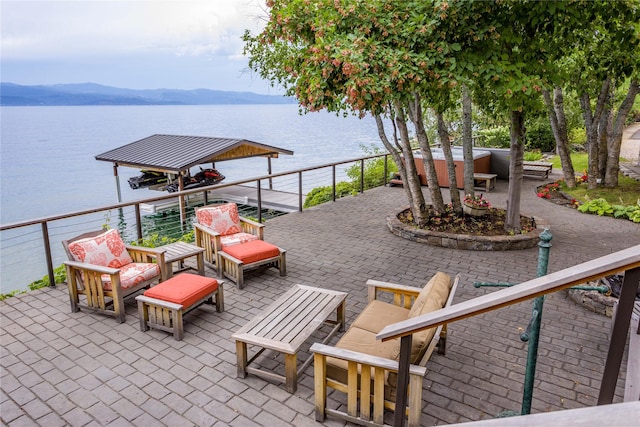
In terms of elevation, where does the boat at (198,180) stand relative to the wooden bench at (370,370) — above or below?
below

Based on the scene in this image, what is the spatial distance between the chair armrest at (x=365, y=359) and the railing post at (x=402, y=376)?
1.38ft

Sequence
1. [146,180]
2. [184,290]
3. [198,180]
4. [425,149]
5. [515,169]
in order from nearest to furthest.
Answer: [184,290] → [515,169] → [425,149] → [198,180] → [146,180]

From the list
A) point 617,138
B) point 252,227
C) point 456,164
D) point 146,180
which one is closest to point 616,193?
point 617,138

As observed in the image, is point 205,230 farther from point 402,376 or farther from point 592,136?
point 592,136

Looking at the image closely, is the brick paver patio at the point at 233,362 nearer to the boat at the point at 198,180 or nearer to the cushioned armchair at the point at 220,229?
the cushioned armchair at the point at 220,229

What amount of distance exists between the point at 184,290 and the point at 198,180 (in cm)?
1695

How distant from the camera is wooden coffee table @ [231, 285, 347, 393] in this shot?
329 cm

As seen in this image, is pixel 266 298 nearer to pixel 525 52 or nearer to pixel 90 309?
pixel 90 309

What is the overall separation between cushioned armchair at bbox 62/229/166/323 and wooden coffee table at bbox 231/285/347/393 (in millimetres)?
1666

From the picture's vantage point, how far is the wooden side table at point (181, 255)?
16.7ft

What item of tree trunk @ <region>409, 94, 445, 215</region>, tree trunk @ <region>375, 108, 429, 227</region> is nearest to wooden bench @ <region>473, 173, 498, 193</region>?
tree trunk @ <region>409, 94, 445, 215</region>

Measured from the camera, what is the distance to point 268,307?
3922mm

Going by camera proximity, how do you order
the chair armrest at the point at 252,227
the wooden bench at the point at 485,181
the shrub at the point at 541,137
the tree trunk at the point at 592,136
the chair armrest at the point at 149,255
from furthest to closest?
the shrub at the point at 541,137, the wooden bench at the point at 485,181, the tree trunk at the point at 592,136, the chair armrest at the point at 252,227, the chair armrest at the point at 149,255

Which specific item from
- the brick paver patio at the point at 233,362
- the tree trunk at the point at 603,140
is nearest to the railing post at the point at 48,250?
the brick paver patio at the point at 233,362
